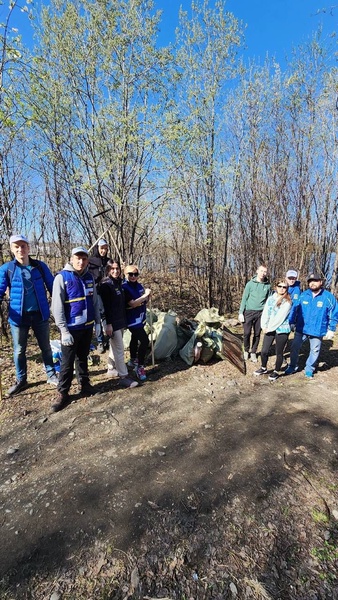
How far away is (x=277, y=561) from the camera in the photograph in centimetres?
190

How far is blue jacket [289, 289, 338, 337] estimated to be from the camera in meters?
4.52

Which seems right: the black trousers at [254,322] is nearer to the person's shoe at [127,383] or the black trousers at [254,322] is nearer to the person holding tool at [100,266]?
the person's shoe at [127,383]

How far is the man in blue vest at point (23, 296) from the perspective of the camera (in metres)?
3.64

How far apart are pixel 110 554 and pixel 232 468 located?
1.24m

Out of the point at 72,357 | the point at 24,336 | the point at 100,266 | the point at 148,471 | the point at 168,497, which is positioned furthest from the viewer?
the point at 100,266

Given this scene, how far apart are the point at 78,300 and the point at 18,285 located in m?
0.88

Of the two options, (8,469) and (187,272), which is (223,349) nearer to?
(8,469)

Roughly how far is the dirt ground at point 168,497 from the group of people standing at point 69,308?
0.45 meters

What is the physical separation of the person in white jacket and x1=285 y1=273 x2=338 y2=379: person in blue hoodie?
30cm

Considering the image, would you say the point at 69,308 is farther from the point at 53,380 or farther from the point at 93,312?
the point at 53,380

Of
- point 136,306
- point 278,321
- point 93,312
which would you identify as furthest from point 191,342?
point 93,312

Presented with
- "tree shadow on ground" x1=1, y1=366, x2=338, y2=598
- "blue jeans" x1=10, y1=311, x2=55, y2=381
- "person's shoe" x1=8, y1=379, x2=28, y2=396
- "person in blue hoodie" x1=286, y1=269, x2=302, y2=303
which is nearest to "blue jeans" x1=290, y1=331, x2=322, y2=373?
"person in blue hoodie" x1=286, y1=269, x2=302, y2=303

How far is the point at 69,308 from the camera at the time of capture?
3.45 metres

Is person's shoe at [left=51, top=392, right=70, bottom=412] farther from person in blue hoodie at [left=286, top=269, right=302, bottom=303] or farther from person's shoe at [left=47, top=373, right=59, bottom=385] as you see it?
person in blue hoodie at [left=286, top=269, right=302, bottom=303]
